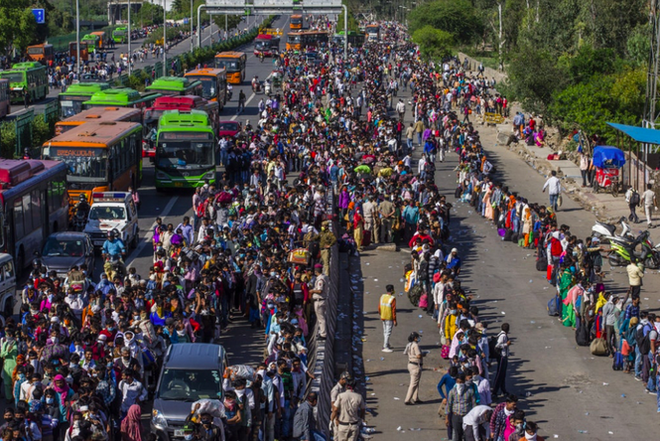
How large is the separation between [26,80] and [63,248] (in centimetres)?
4143

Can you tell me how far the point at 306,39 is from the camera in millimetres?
112375

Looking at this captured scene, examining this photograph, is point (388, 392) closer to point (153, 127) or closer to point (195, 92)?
point (153, 127)

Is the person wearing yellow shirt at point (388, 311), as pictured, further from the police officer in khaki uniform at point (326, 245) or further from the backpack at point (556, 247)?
the backpack at point (556, 247)

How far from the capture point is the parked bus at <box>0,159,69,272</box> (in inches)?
966

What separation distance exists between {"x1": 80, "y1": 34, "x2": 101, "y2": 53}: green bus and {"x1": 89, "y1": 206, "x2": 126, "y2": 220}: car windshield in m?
76.9

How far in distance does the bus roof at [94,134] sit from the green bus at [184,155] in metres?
1.20

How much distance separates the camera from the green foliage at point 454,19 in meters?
102

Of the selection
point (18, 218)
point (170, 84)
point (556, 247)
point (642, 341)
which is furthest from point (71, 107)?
point (642, 341)

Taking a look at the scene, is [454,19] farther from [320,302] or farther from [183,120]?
[320,302]

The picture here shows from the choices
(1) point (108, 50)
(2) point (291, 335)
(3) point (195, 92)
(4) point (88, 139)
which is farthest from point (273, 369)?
(1) point (108, 50)

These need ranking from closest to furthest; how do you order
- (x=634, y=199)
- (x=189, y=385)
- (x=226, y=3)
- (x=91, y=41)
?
(x=189, y=385) < (x=634, y=199) < (x=226, y=3) < (x=91, y=41)

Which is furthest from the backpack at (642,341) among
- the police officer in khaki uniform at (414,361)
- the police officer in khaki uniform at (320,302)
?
the police officer in khaki uniform at (320,302)

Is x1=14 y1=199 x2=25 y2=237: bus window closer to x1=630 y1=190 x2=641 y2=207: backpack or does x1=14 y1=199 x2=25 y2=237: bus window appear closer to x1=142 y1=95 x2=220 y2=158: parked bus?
x1=142 y1=95 x2=220 y2=158: parked bus

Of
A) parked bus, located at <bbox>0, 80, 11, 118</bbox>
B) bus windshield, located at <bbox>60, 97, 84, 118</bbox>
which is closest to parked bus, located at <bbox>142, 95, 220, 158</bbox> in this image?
bus windshield, located at <bbox>60, 97, 84, 118</bbox>
